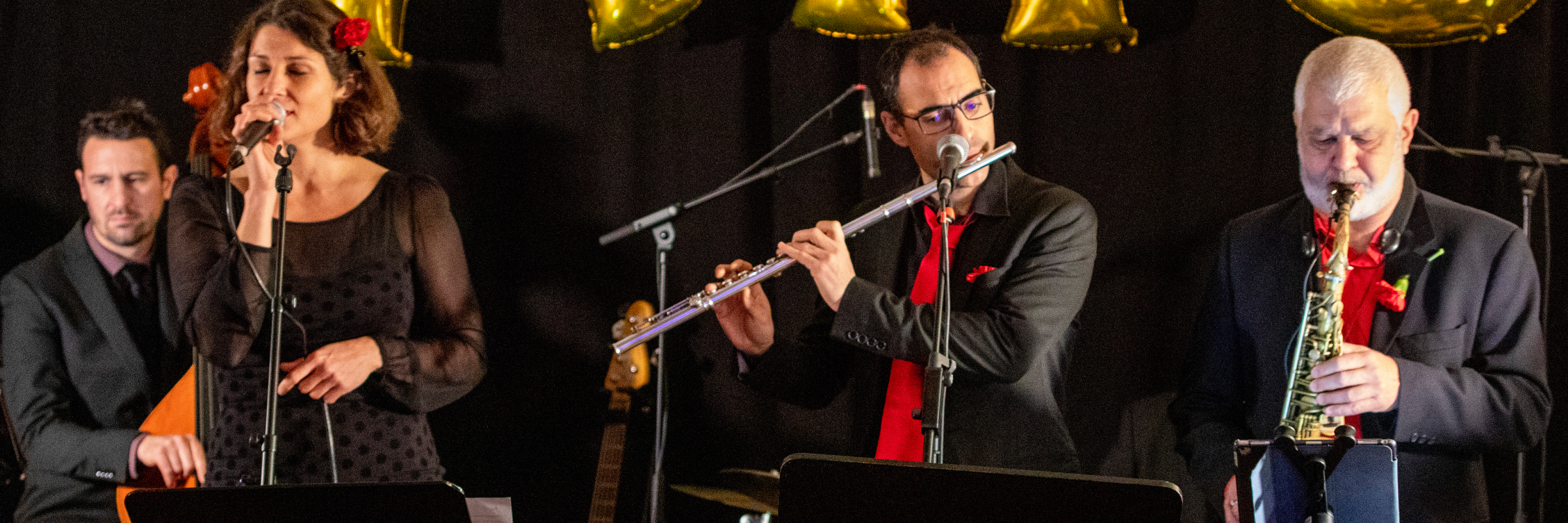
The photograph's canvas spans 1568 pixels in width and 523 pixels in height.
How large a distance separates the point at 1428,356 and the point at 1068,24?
1187 millimetres

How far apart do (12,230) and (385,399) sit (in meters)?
1.67

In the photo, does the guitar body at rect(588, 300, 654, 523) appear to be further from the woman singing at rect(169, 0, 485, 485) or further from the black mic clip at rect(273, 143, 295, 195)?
the black mic clip at rect(273, 143, 295, 195)

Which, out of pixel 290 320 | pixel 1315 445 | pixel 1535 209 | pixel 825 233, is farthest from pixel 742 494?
pixel 1535 209

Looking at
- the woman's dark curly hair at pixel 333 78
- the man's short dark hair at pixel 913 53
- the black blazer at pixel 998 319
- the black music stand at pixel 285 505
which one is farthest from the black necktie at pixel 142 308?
the man's short dark hair at pixel 913 53

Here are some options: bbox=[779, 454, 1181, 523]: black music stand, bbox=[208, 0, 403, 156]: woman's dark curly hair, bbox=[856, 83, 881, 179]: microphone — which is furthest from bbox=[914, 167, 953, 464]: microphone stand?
bbox=[208, 0, 403, 156]: woman's dark curly hair

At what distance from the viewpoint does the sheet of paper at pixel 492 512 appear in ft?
6.84

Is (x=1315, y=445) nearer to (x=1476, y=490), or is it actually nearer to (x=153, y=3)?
(x=1476, y=490)

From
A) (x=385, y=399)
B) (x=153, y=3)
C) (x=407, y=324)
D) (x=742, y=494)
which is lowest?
(x=742, y=494)

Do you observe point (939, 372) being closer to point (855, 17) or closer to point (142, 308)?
point (855, 17)

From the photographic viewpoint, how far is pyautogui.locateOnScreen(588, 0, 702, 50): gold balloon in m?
3.28

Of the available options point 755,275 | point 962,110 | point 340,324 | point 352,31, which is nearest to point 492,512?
point 755,275

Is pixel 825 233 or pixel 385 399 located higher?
pixel 825 233

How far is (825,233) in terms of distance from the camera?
104 inches

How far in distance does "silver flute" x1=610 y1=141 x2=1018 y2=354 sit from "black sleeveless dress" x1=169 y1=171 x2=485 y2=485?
560 mm
